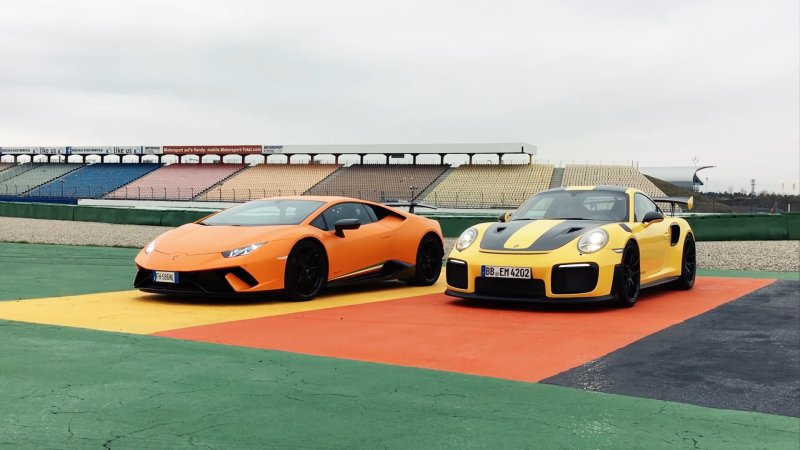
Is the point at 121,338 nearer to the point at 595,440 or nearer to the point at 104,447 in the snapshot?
the point at 104,447

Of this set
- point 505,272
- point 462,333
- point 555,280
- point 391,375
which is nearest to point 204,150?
point 505,272

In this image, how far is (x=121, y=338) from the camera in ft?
17.8

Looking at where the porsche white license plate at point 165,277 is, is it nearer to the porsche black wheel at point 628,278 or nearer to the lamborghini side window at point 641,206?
the porsche black wheel at point 628,278

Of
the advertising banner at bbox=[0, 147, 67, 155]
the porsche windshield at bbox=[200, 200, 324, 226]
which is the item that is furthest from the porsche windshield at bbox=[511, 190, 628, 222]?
the advertising banner at bbox=[0, 147, 67, 155]

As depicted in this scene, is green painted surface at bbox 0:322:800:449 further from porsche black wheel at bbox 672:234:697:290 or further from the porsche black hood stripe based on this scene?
porsche black wheel at bbox 672:234:697:290

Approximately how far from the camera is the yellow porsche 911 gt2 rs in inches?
298

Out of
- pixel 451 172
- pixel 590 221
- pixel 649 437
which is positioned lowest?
pixel 649 437

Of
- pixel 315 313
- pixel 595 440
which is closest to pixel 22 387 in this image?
pixel 595 440

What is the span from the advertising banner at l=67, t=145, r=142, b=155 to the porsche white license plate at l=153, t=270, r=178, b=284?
6127 centimetres

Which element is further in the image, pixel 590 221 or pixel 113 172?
pixel 113 172

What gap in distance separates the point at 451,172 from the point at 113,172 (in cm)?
2901

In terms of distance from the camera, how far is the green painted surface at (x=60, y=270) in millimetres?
8633

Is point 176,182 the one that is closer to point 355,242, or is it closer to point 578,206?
point 355,242

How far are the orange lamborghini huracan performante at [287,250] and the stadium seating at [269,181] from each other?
45090mm
